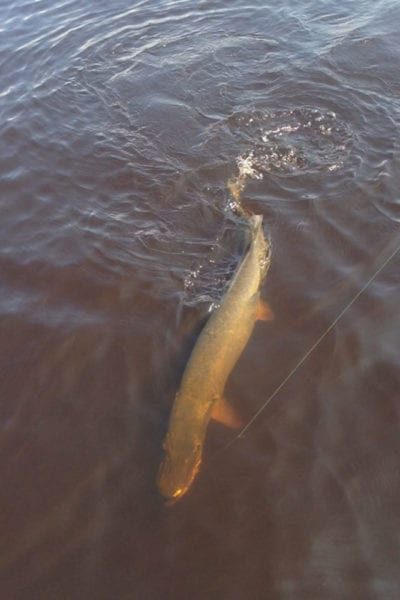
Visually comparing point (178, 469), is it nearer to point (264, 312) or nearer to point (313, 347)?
point (313, 347)

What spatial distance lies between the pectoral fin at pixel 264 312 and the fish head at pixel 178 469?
4.92 ft

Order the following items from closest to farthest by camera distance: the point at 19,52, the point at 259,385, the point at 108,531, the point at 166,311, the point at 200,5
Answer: the point at 108,531 < the point at 259,385 < the point at 166,311 < the point at 19,52 < the point at 200,5

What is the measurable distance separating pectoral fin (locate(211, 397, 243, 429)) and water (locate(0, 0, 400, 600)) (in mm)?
106

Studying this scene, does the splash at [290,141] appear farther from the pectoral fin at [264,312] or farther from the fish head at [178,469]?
the fish head at [178,469]

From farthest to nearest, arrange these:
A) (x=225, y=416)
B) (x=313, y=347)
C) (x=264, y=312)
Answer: (x=264, y=312) < (x=313, y=347) < (x=225, y=416)

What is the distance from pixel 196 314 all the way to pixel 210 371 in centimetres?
84

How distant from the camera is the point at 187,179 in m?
6.43

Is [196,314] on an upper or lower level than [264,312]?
upper

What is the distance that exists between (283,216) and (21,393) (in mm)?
3475

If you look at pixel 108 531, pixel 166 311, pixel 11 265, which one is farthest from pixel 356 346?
pixel 11 265

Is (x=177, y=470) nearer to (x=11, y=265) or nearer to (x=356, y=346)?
(x=356, y=346)

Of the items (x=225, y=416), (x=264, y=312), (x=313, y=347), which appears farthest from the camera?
(x=264, y=312)

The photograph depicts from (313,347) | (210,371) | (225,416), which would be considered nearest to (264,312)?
(313,347)

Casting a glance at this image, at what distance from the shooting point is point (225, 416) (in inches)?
161
